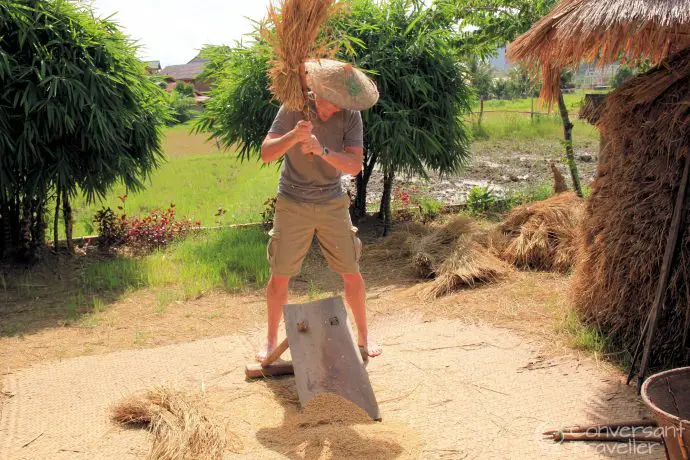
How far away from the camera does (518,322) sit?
4922 mm

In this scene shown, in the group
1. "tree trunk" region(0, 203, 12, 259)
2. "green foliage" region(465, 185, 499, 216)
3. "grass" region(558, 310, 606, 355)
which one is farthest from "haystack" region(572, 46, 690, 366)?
"tree trunk" region(0, 203, 12, 259)

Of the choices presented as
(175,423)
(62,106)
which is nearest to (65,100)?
(62,106)

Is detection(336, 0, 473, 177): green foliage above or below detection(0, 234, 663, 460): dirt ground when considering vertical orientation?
above

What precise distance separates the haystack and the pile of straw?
4.57 feet

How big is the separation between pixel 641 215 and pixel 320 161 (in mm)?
1962

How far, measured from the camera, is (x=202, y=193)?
40.6 feet

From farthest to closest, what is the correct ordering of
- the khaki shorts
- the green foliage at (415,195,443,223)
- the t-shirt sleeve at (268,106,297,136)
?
the green foliage at (415,195,443,223)
the khaki shorts
the t-shirt sleeve at (268,106,297,136)

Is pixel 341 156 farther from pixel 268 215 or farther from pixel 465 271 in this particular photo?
pixel 268 215

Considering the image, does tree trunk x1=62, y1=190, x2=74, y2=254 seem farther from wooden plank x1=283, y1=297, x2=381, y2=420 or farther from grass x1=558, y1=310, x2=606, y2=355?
grass x1=558, y1=310, x2=606, y2=355

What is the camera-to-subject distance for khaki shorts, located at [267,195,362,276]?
3971 millimetres

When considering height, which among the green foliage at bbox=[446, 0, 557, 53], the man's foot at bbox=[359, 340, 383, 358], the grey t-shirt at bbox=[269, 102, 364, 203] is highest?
the green foliage at bbox=[446, 0, 557, 53]

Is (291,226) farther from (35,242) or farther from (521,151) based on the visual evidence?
(521,151)

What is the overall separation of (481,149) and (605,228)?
14128mm

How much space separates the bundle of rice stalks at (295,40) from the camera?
12.2 feet
